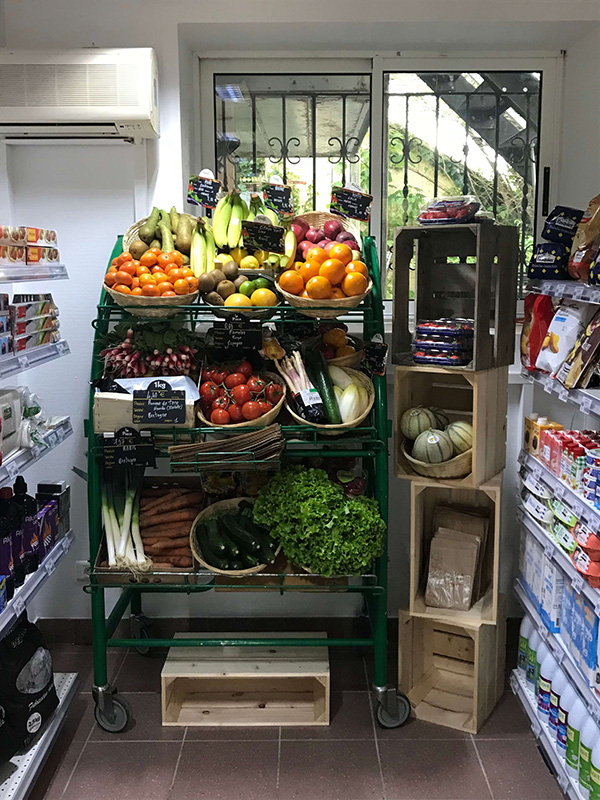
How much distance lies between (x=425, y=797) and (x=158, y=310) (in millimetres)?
1914

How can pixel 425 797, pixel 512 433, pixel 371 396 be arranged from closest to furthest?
pixel 425 797 → pixel 371 396 → pixel 512 433

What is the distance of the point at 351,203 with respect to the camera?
2.97m

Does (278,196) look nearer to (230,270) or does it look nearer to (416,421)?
(230,270)

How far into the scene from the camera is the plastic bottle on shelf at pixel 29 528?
8.50 feet

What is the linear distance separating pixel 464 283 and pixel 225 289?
1.00 metres

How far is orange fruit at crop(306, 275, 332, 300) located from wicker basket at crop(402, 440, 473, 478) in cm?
70

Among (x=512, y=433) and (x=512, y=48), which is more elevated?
(x=512, y=48)

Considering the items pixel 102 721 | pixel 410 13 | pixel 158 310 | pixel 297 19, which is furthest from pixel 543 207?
pixel 102 721

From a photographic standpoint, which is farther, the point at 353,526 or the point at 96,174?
the point at 96,174

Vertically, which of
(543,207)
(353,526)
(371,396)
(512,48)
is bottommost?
(353,526)

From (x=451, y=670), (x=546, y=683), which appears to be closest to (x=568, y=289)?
(x=546, y=683)

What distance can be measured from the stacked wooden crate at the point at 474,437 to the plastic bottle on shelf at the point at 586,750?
1.83 ft

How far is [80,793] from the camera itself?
2633mm

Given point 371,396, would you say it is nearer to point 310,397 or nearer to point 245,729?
point 310,397
